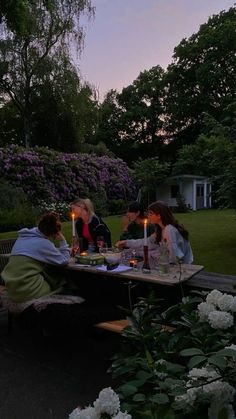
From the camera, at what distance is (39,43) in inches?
934

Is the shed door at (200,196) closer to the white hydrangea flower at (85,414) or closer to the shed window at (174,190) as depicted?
the shed window at (174,190)

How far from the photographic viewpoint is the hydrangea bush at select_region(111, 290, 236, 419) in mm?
1127

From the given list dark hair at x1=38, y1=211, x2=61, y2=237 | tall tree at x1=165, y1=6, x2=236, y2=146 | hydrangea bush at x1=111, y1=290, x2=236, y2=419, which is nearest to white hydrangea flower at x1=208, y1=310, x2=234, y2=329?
hydrangea bush at x1=111, y1=290, x2=236, y2=419

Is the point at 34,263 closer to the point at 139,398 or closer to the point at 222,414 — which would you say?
the point at 139,398

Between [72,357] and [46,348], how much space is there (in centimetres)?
34

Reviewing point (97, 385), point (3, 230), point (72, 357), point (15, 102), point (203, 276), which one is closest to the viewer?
point (97, 385)

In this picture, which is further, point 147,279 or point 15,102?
point 15,102

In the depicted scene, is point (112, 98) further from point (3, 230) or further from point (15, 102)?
point (3, 230)

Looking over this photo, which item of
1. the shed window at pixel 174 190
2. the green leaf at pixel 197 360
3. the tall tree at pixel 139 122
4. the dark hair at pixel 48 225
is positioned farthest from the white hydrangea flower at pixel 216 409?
the tall tree at pixel 139 122

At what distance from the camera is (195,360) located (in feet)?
3.97

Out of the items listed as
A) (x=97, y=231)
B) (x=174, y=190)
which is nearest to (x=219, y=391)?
(x=97, y=231)

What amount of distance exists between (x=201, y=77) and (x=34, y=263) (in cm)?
3306

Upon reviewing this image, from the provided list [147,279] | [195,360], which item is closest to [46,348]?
[147,279]

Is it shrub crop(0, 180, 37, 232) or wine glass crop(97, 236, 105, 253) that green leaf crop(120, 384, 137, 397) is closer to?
wine glass crop(97, 236, 105, 253)
